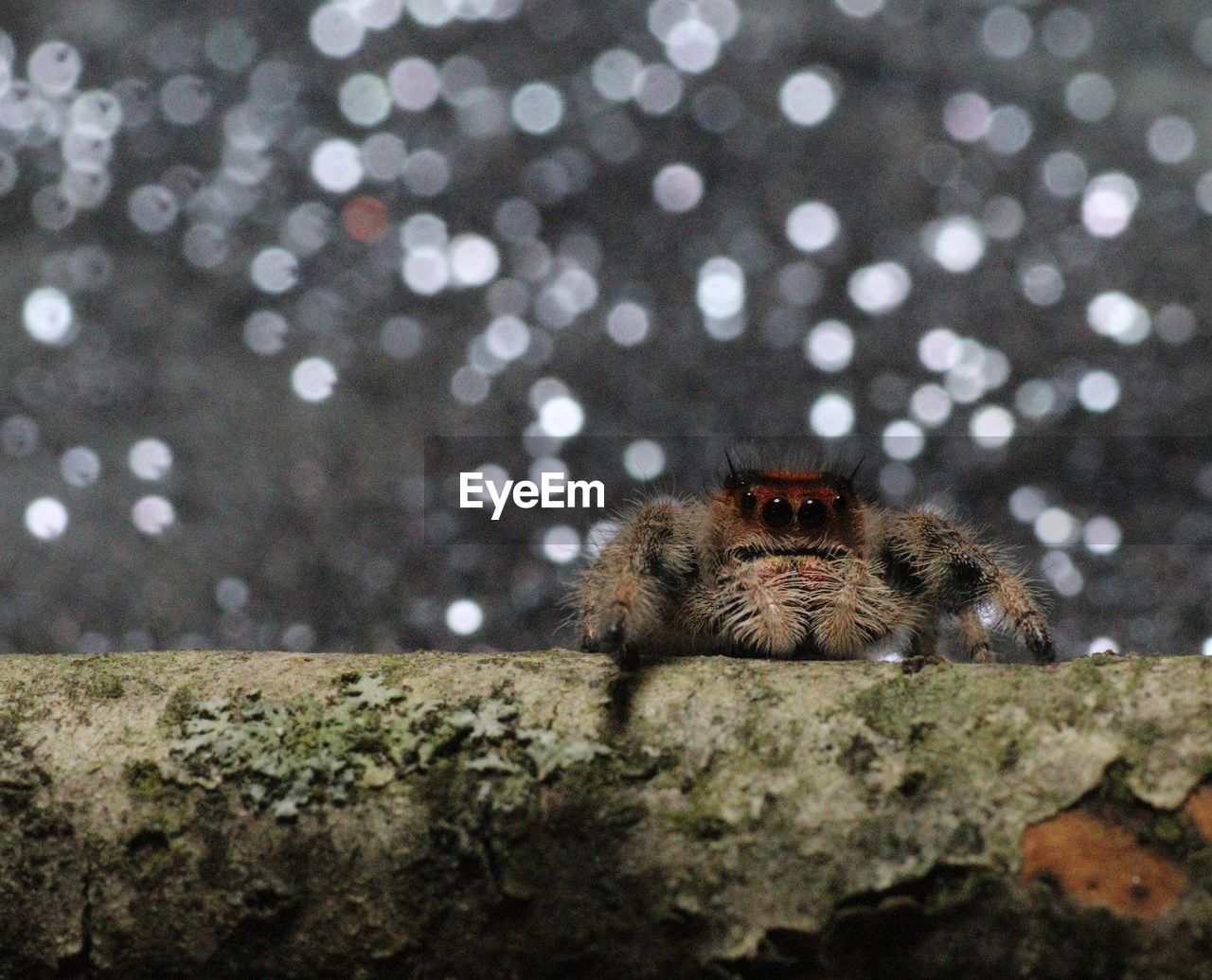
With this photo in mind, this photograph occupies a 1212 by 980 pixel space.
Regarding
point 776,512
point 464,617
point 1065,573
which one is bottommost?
point 464,617

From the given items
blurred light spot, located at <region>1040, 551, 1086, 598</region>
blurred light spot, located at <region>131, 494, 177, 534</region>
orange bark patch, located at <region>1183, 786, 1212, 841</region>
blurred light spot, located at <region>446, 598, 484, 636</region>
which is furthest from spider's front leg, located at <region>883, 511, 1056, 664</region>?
blurred light spot, located at <region>131, 494, 177, 534</region>

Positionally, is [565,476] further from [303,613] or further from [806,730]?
[806,730]

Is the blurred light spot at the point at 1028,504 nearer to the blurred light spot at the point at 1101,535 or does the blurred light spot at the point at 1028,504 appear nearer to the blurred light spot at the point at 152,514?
the blurred light spot at the point at 1101,535

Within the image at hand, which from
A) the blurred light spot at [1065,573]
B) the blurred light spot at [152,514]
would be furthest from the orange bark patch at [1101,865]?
the blurred light spot at [152,514]

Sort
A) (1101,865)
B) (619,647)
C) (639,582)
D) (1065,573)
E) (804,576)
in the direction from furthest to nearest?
1. (1065,573)
2. (804,576)
3. (639,582)
4. (619,647)
5. (1101,865)

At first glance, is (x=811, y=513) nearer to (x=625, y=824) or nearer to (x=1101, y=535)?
(x=625, y=824)

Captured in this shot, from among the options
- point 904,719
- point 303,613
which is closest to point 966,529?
point 904,719

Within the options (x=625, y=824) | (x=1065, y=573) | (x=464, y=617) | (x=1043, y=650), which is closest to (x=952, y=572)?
(x=1043, y=650)
